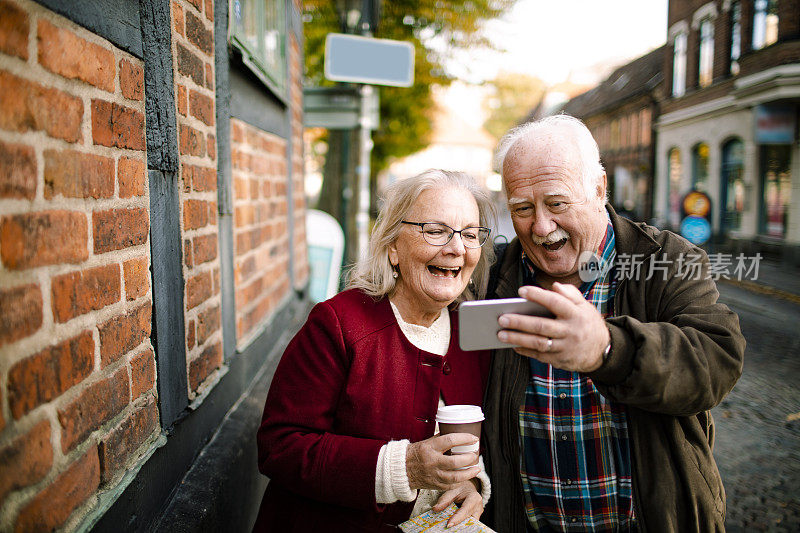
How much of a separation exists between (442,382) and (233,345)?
1050mm

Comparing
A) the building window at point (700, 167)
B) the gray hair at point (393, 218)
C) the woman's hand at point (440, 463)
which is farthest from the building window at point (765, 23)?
the woman's hand at point (440, 463)

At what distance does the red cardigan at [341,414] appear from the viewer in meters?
1.61

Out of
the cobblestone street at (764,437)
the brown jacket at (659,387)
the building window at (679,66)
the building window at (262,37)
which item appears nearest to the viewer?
the brown jacket at (659,387)

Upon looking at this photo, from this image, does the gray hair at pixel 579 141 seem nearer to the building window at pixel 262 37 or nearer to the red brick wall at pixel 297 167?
the building window at pixel 262 37

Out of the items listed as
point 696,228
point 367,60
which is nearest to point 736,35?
point 696,228

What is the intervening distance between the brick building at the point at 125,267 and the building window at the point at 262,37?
0.16 ft

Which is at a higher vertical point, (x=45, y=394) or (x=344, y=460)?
(x=45, y=394)

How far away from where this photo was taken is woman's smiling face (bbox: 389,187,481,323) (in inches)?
74.2

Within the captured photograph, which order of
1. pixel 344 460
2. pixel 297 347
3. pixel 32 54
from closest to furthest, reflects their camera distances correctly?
pixel 32 54 → pixel 344 460 → pixel 297 347

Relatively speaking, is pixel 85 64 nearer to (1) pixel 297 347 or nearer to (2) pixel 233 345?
(1) pixel 297 347

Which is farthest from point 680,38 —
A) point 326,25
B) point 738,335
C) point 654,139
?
point 738,335

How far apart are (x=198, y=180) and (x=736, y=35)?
18.4 metres

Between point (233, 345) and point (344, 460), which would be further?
point (233, 345)

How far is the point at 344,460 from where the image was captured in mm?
1607
